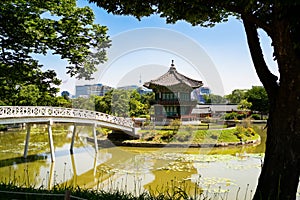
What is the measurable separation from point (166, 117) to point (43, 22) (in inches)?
720

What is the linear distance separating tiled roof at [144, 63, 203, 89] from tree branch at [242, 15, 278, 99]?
20596 millimetres

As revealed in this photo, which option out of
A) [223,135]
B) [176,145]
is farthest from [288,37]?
[223,135]

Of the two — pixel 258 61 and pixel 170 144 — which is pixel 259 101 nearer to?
pixel 170 144

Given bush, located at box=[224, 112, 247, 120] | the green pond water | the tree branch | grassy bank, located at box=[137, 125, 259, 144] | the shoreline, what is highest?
the tree branch

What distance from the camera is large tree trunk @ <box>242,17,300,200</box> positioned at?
3.39m

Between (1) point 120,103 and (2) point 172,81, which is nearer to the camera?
(2) point 172,81

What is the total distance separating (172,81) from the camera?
1000 inches

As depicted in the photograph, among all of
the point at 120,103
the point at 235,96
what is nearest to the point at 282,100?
the point at 120,103

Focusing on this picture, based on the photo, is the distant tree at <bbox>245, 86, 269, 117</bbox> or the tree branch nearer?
the tree branch

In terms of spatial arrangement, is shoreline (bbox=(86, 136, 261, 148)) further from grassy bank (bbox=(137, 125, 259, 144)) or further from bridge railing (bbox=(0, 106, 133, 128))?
bridge railing (bbox=(0, 106, 133, 128))

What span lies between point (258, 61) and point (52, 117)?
12.3 metres

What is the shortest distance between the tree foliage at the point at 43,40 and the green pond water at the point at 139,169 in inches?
109

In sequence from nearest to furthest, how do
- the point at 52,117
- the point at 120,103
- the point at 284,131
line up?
the point at 284,131 < the point at 52,117 < the point at 120,103

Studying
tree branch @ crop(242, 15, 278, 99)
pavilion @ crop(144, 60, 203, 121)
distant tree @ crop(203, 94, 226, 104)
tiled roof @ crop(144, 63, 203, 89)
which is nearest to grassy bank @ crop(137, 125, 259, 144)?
pavilion @ crop(144, 60, 203, 121)
